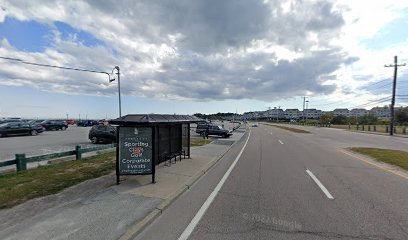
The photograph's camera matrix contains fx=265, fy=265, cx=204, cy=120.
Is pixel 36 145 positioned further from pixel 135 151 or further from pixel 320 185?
pixel 320 185

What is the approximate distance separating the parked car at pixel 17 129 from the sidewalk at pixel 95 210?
85.7ft

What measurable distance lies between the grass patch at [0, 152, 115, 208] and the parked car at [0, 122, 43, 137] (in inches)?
884

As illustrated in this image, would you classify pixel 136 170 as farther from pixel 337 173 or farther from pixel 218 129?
pixel 218 129

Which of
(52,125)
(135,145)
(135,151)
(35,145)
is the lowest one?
(35,145)

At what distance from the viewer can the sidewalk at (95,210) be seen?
14.6ft

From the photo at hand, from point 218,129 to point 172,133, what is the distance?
2005cm

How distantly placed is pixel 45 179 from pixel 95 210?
363 cm

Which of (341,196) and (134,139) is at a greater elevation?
(134,139)

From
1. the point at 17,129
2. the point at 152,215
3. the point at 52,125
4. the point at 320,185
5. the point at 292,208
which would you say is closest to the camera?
the point at 152,215

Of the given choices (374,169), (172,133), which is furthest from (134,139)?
(374,169)

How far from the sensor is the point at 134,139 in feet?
26.5

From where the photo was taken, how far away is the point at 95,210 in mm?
5496

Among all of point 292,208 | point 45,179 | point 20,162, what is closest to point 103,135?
point 20,162

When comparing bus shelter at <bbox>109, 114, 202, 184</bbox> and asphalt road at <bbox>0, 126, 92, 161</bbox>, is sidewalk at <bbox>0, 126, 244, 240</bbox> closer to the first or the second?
bus shelter at <bbox>109, 114, 202, 184</bbox>
